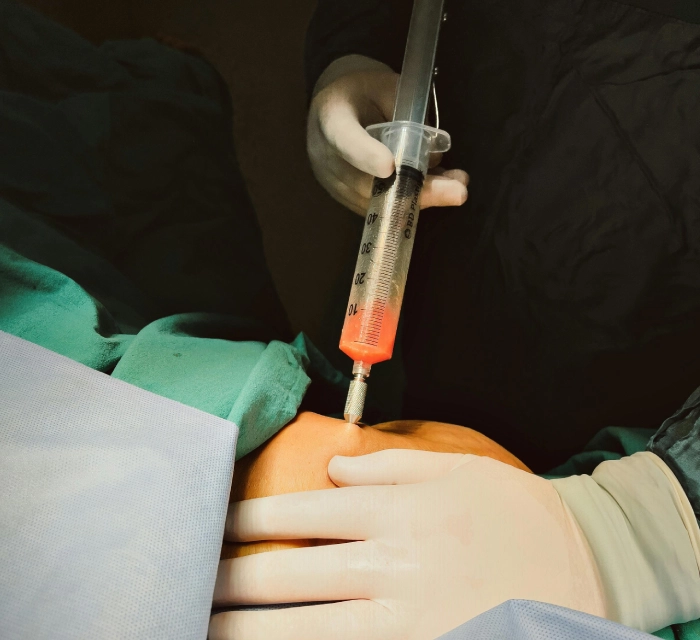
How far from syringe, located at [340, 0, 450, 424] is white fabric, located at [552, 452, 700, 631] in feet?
0.97

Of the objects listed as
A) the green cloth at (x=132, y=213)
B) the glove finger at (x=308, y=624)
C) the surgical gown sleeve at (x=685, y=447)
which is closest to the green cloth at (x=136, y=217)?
the green cloth at (x=132, y=213)

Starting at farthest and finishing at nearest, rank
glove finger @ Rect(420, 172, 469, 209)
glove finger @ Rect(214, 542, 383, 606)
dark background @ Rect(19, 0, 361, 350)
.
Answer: dark background @ Rect(19, 0, 361, 350) → glove finger @ Rect(420, 172, 469, 209) → glove finger @ Rect(214, 542, 383, 606)

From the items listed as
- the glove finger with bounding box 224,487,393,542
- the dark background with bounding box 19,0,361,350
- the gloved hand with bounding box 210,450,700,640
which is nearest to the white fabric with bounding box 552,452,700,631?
the gloved hand with bounding box 210,450,700,640

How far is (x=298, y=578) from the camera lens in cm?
53

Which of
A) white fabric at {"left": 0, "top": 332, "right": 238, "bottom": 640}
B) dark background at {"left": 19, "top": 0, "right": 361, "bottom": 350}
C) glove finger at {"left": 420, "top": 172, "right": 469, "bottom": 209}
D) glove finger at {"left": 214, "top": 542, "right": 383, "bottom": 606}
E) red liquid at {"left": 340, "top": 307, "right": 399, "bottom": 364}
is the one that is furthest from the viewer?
dark background at {"left": 19, "top": 0, "right": 361, "bottom": 350}

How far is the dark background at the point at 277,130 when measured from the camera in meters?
0.96

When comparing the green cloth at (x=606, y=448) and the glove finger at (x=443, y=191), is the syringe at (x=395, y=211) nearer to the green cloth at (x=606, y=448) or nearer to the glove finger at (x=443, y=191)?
the glove finger at (x=443, y=191)

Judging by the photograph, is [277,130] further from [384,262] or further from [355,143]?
[384,262]

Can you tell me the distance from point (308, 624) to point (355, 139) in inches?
22.9

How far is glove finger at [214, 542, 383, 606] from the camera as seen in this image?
531 mm

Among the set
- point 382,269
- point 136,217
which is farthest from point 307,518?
point 136,217

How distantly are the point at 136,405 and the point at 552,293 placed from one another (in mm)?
681

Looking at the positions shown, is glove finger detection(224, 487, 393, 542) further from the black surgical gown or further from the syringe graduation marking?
the black surgical gown

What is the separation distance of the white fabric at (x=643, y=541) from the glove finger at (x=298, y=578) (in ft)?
0.85
